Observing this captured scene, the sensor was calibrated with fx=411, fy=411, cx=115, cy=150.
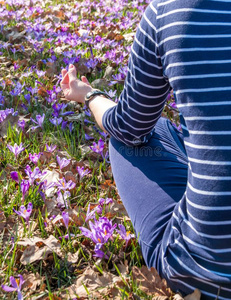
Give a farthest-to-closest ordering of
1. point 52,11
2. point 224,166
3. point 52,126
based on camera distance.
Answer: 1. point 52,11
2. point 52,126
3. point 224,166

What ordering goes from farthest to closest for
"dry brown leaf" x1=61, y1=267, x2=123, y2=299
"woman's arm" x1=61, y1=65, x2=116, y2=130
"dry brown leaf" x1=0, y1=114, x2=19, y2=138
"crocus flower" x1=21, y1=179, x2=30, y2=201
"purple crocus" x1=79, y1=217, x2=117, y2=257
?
"dry brown leaf" x1=0, y1=114, x2=19, y2=138, "woman's arm" x1=61, y1=65, x2=116, y2=130, "crocus flower" x1=21, y1=179, x2=30, y2=201, "purple crocus" x1=79, y1=217, x2=117, y2=257, "dry brown leaf" x1=61, y1=267, x2=123, y2=299

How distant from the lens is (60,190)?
2.16 meters

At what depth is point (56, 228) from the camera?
1917 millimetres

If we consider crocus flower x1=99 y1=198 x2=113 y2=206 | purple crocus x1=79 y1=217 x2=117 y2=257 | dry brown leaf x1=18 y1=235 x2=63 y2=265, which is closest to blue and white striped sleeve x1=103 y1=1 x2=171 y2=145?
crocus flower x1=99 y1=198 x2=113 y2=206

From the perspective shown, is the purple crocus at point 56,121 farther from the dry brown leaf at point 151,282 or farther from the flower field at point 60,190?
the dry brown leaf at point 151,282

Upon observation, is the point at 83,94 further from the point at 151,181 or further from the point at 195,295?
the point at 195,295

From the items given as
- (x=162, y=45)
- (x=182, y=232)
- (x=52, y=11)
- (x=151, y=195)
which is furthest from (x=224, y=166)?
(x=52, y=11)

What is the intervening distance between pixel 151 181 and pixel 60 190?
2.01ft

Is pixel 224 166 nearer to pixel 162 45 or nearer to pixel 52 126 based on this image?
pixel 162 45

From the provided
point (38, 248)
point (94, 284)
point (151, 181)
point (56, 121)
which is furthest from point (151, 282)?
point (56, 121)

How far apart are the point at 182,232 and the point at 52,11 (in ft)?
17.4

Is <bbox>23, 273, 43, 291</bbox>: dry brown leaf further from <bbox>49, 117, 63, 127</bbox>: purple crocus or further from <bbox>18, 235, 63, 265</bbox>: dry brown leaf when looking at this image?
<bbox>49, 117, 63, 127</bbox>: purple crocus

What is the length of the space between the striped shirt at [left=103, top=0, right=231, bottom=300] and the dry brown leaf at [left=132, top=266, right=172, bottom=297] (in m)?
0.09

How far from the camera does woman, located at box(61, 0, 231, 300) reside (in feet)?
3.77
